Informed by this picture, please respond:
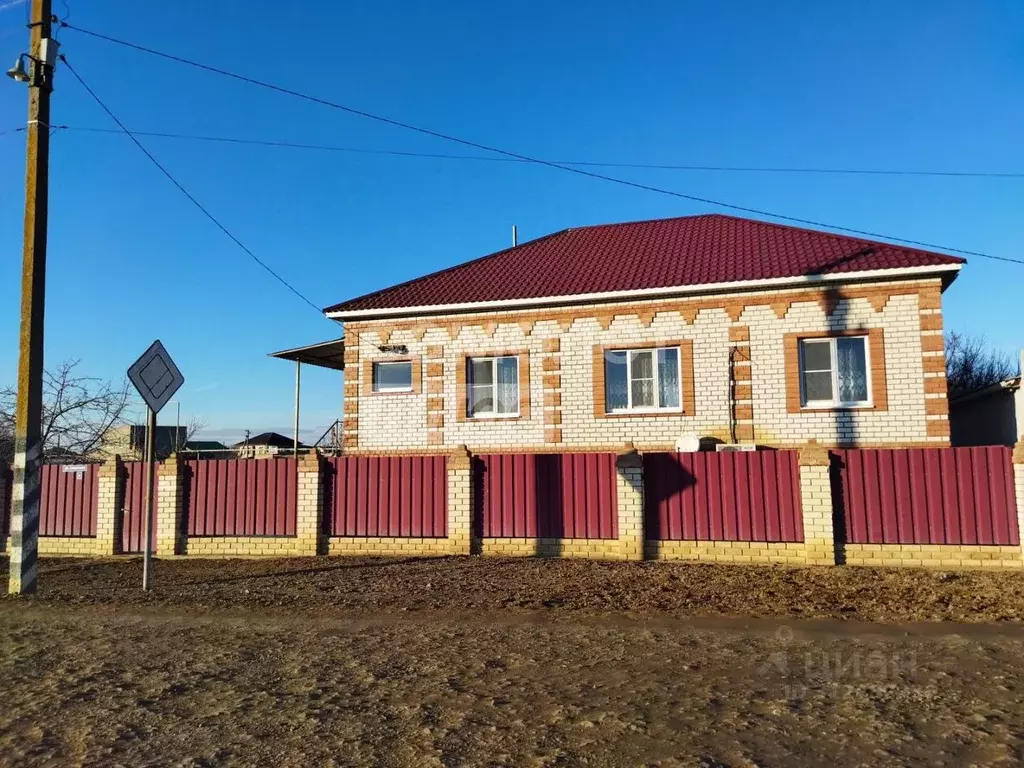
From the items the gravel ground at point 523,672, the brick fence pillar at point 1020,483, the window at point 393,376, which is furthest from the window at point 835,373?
the window at point 393,376

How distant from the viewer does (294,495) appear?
12.6 meters

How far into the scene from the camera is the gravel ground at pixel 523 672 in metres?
4.05

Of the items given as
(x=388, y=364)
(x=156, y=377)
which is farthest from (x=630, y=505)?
(x=388, y=364)

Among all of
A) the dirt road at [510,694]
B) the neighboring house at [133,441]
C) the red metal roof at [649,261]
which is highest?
the red metal roof at [649,261]

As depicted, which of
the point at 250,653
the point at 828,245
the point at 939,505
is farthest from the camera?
the point at 828,245

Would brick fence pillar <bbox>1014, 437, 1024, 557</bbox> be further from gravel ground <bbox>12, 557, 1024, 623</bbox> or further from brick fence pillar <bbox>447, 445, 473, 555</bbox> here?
brick fence pillar <bbox>447, 445, 473, 555</bbox>

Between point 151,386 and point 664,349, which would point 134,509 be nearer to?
point 151,386

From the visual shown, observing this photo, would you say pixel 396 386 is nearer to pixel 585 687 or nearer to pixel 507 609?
pixel 507 609

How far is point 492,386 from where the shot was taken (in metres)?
16.7

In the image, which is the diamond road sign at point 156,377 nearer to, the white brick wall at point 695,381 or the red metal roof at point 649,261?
the white brick wall at point 695,381

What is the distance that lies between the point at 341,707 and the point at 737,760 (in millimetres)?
2408

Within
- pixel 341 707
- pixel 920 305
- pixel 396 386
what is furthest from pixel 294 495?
pixel 920 305

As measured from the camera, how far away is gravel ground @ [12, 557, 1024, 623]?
25.6ft

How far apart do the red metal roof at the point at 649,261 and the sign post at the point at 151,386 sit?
305 inches
